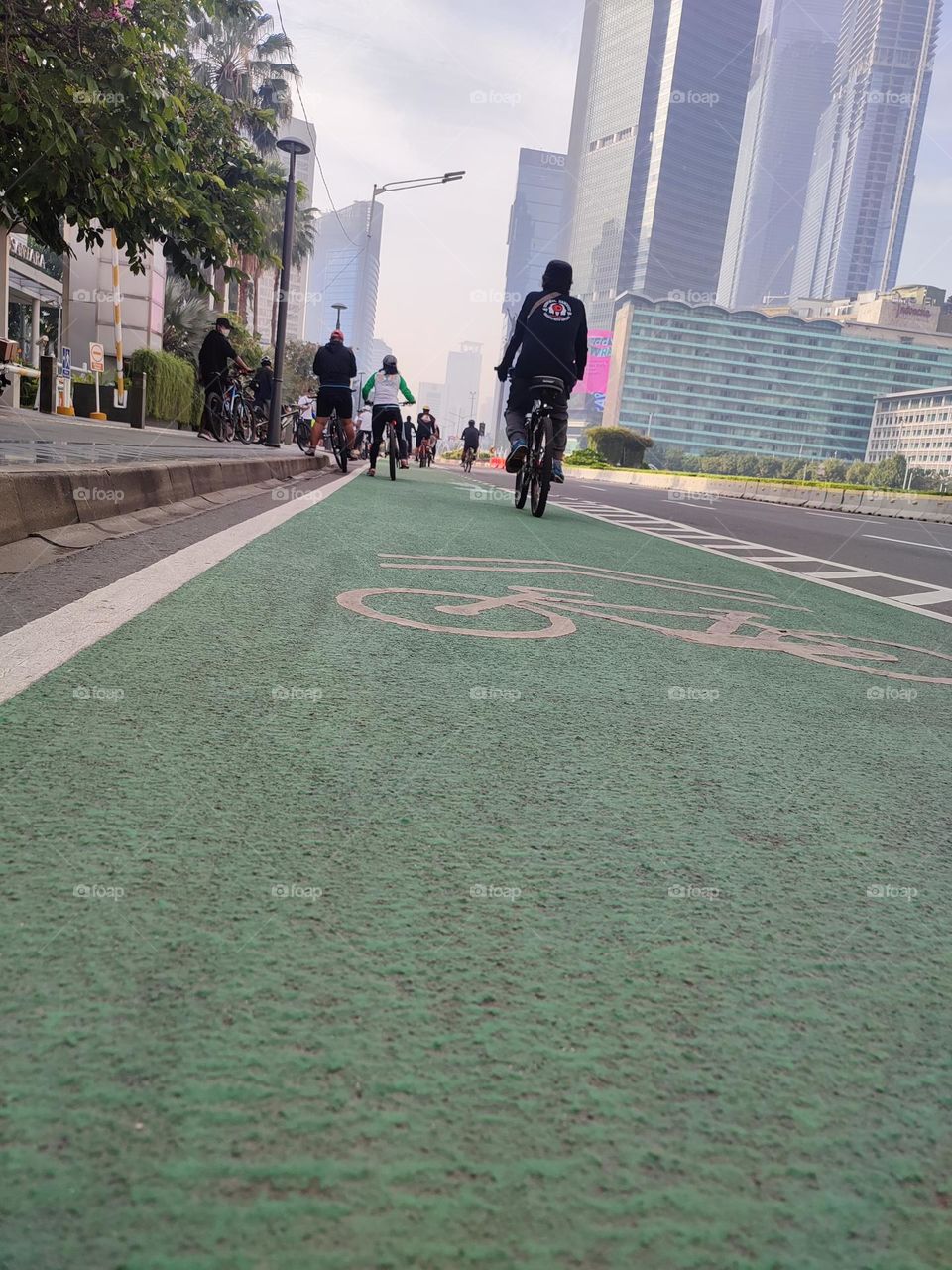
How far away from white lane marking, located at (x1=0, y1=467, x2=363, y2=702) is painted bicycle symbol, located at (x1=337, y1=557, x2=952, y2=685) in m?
0.83

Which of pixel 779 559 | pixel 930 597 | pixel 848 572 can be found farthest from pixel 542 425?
pixel 930 597

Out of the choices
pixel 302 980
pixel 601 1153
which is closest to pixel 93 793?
pixel 302 980

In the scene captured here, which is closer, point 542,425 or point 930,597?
point 930,597

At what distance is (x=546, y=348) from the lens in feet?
32.5

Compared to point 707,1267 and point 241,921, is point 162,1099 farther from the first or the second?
point 707,1267

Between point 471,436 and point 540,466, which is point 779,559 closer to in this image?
point 540,466

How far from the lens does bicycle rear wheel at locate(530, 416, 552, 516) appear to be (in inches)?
388

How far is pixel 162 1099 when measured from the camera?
1.09 meters

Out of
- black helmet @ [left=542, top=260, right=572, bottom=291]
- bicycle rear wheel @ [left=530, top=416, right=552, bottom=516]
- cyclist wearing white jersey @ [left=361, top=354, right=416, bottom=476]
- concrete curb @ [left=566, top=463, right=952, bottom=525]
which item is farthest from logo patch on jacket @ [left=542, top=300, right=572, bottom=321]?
concrete curb @ [left=566, top=463, right=952, bottom=525]

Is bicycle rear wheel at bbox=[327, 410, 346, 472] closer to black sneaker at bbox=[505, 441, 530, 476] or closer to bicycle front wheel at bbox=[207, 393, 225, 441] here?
bicycle front wheel at bbox=[207, 393, 225, 441]

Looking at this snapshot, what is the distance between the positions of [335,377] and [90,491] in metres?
10.3

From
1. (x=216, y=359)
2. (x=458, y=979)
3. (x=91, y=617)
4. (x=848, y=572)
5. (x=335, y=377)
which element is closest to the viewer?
(x=458, y=979)

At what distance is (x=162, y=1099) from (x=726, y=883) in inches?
42.3

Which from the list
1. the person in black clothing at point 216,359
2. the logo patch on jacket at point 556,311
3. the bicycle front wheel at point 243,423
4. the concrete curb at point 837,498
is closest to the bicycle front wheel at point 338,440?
the person in black clothing at point 216,359
